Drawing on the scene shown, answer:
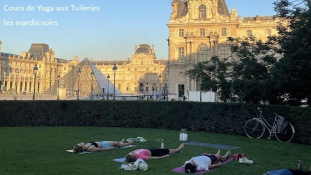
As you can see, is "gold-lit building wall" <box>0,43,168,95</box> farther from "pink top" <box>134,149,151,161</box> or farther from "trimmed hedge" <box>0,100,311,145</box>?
"pink top" <box>134,149,151,161</box>

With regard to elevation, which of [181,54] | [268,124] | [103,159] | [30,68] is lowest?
[103,159]

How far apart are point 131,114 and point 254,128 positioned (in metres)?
6.63

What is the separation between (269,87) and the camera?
1209 centimetres

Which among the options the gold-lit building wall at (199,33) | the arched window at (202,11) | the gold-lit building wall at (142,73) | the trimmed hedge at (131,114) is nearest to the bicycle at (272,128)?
the trimmed hedge at (131,114)

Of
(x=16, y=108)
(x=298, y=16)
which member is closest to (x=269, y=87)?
(x=298, y=16)

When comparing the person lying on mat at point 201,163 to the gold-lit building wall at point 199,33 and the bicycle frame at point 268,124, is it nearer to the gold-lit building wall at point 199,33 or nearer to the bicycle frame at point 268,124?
the bicycle frame at point 268,124

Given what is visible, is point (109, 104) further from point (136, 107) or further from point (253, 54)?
point (253, 54)

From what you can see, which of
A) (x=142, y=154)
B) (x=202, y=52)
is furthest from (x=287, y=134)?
(x=202, y=52)

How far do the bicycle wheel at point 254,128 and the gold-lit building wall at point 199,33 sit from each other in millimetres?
33174

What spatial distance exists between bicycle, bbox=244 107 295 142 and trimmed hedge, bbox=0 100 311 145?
54cm

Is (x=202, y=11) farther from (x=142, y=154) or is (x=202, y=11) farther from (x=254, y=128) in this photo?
(x=142, y=154)

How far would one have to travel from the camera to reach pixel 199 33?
46969 mm

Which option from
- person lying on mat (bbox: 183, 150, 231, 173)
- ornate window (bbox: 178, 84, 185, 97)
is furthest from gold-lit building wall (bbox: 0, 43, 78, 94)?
person lying on mat (bbox: 183, 150, 231, 173)

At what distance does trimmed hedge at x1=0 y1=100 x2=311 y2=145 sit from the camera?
13.4 m
